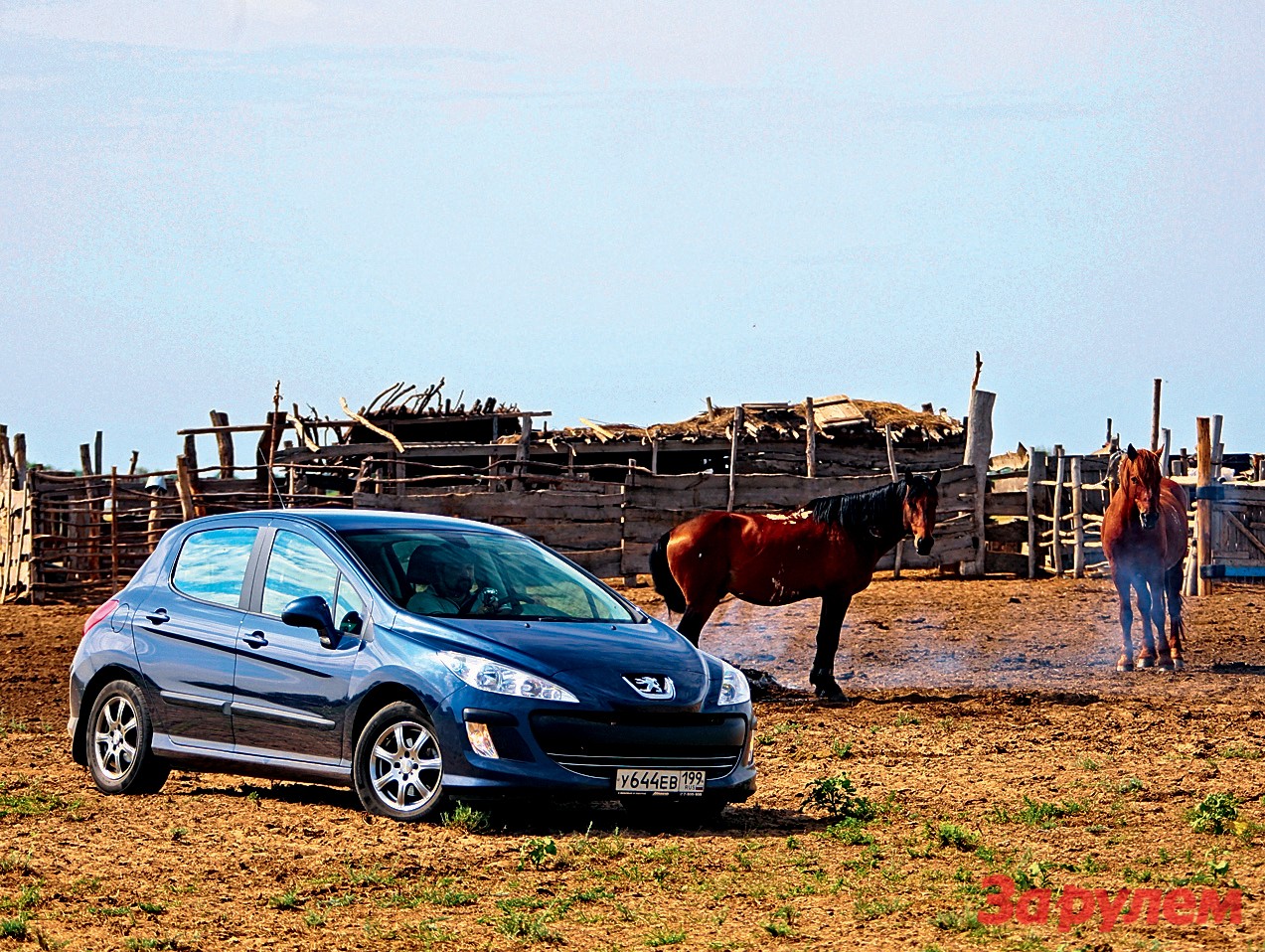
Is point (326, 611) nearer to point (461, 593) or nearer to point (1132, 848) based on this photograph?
point (461, 593)

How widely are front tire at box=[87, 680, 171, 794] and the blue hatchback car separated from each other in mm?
11

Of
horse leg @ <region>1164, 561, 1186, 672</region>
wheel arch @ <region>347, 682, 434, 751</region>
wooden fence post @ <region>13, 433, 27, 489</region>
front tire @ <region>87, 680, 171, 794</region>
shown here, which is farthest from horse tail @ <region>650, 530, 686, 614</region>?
wooden fence post @ <region>13, 433, 27, 489</region>

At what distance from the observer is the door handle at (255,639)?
28.2 ft

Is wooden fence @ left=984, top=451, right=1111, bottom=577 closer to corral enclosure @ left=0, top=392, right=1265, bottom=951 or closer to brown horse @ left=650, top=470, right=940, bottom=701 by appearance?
corral enclosure @ left=0, top=392, right=1265, bottom=951

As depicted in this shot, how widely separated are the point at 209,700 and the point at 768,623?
12.0 m

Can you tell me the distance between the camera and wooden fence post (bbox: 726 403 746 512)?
24688 millimetres

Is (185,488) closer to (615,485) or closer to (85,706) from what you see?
(615,485)

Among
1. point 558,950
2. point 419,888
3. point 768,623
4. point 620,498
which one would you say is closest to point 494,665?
point 419,888

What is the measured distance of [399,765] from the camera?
8008 millimetres

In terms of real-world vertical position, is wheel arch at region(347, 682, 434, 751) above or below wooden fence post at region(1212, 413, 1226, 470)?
below

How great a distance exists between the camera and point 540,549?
946 centimetres

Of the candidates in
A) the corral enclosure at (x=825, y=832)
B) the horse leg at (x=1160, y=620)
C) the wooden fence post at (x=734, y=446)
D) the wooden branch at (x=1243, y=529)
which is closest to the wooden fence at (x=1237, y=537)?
the wooden branch at (x=1243, y=529)

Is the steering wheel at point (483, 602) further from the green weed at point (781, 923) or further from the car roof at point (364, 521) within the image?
the green weed at point (781, 923)

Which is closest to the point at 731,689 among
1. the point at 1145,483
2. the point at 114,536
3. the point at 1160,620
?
the point at 1145,483
